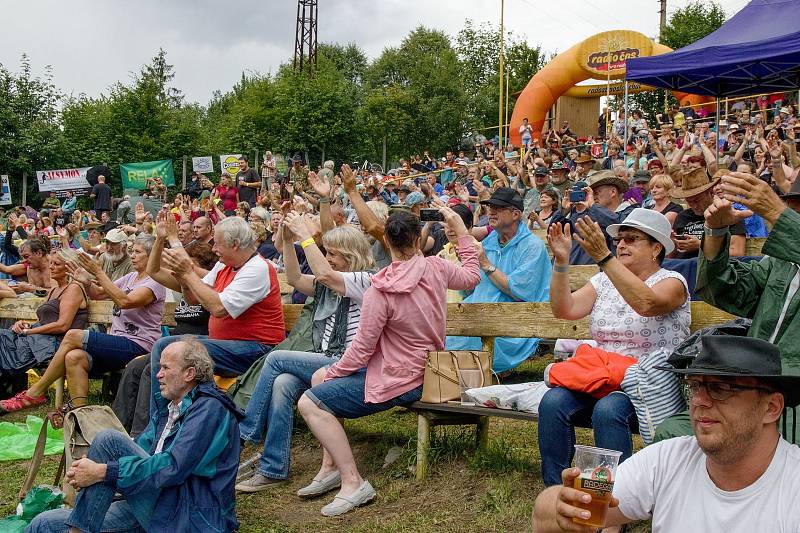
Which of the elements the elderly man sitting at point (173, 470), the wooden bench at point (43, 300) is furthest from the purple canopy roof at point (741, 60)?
the elderly man sitting at point (173, 470)

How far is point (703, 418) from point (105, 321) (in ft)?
22.8

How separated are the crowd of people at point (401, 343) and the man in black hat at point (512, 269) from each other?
0.02 m

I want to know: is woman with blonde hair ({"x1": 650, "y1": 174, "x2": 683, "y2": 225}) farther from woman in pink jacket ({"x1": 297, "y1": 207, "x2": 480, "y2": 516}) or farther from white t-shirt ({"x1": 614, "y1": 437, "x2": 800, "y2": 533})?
white t-shirt ({"x1": 614, "y1": 437, "x2": 800, "y2": 533})

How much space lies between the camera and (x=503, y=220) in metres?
7.00

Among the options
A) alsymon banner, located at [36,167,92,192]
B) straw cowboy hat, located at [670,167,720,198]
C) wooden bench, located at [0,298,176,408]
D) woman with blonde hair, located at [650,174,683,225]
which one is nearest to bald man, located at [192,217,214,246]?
wooden bench, located at [0,298,176,408]

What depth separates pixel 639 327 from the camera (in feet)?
14.4

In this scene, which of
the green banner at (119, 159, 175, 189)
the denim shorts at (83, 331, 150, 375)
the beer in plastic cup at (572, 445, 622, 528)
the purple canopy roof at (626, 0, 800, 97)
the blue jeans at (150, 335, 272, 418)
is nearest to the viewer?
the beer in plastic cup at (572, 445, 622, 528)

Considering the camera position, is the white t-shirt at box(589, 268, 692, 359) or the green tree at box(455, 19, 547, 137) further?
the green tree at box(455, 19, 547, 137)

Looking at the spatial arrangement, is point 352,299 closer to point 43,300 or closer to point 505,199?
point 505,199

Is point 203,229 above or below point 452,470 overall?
above

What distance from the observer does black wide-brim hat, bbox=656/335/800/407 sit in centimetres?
253

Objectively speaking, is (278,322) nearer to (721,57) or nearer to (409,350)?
(409,350)

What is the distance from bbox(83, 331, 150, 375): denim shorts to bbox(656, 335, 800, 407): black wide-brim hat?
6001mm

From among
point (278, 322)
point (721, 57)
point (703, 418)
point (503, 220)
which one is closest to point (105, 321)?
point (278, 322)
